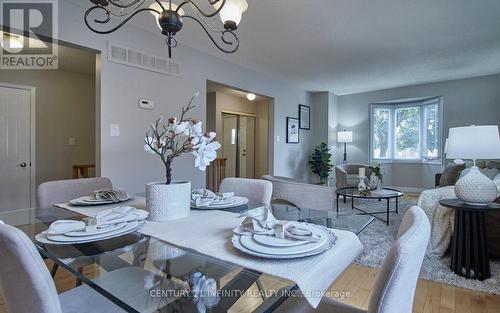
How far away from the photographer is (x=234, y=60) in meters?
4.20

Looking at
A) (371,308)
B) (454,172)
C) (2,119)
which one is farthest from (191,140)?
(454,172)

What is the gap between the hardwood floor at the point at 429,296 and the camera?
173cm

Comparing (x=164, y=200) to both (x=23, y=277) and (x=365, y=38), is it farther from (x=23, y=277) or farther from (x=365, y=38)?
(x=365, y=38)

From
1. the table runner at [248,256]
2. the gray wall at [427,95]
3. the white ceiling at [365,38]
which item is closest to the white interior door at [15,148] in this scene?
the white ceiling at [365,38]

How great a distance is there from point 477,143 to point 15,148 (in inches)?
217

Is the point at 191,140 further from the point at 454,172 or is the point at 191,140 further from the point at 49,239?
the point at 454,172

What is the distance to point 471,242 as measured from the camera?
6.86 feet

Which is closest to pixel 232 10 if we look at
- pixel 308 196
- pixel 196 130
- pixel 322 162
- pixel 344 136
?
pixel 196 130

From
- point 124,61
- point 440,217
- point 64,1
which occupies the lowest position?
point 440,217

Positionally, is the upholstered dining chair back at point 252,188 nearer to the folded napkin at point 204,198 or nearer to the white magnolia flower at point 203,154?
the folded napkin at point 204,198

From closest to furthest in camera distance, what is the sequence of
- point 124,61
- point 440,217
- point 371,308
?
1. point 371,308
2. point 440,217
3. point 124,61

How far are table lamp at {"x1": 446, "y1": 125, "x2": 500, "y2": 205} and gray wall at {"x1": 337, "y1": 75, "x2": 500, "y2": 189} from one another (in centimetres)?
413

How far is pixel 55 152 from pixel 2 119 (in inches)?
33.9

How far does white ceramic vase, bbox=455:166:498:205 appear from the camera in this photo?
2104 mm
